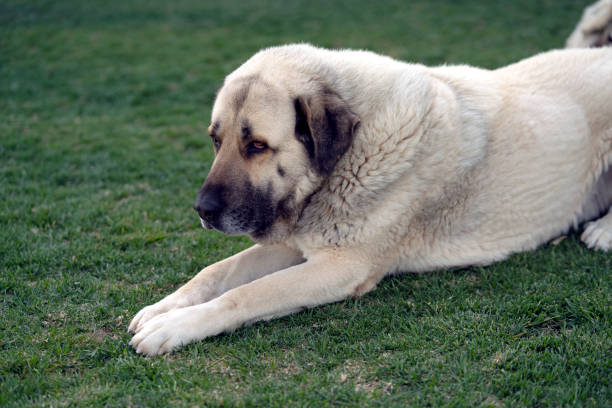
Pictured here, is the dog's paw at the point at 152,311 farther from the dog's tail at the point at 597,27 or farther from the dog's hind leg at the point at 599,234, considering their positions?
the dog's tail at the point at 597,27

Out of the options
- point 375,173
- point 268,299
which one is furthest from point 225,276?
point 375,173

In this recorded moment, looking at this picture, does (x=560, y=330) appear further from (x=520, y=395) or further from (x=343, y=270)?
(x=343, y=270)

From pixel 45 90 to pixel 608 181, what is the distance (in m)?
7.37

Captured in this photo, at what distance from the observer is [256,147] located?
2.86 metres

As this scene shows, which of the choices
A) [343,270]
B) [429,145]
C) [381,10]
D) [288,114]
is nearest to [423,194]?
[429,145]

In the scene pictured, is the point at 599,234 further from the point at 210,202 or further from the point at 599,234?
the point at 210,202

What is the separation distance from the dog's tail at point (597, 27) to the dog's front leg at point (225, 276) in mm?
3910

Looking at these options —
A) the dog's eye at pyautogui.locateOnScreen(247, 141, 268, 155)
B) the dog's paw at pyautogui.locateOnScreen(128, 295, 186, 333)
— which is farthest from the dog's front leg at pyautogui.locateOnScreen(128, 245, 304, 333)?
the dog's eye at pyautogui.locateOnScreen(247, 141, 268, 155)

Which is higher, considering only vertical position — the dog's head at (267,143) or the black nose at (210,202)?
the dog's head at (267,143)

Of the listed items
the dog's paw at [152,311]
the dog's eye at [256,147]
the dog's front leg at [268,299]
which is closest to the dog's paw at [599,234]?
the dog's front leg at [268,299]

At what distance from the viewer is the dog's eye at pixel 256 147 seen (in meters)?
2.84

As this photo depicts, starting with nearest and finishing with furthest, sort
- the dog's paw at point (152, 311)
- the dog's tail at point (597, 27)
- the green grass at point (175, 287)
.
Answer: the green grass at point (175, 287), the dog's paw at point (152, 311), the dog's tail at point (597, 27)

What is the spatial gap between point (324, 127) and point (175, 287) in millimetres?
1408

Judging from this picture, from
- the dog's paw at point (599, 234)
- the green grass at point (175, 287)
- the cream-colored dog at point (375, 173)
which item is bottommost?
the dog's paw at point (599, 234)
